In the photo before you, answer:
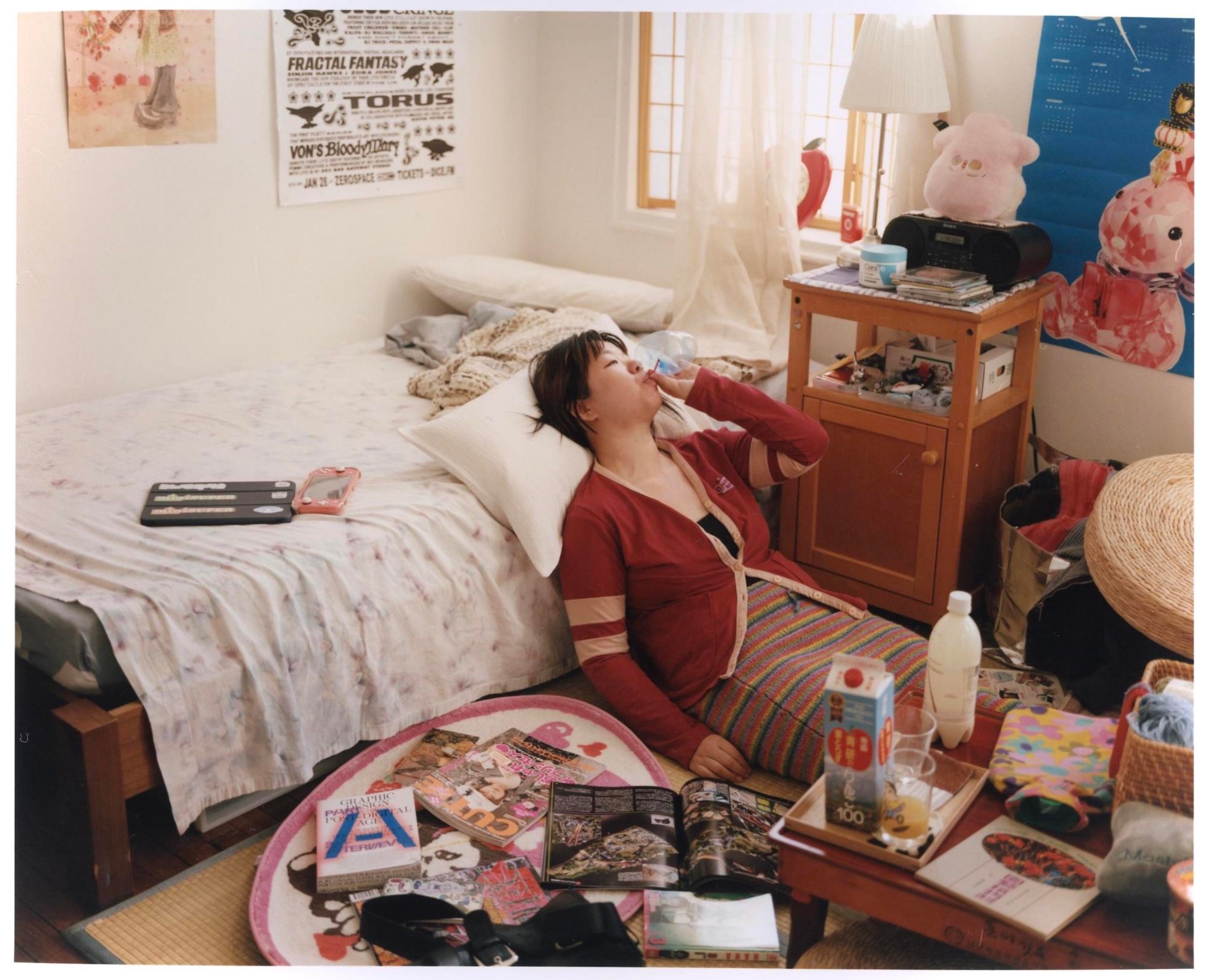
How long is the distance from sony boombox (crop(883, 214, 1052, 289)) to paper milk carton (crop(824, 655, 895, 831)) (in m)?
1.32

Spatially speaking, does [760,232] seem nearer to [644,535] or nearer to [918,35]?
[918,35]

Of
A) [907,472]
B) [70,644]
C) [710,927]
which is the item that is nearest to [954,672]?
[710,927]

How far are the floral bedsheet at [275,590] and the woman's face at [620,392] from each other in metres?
0.30

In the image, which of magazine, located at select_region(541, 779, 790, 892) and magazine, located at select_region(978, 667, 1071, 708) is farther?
magazine, located at select_region(978, 667, 1071, 708)

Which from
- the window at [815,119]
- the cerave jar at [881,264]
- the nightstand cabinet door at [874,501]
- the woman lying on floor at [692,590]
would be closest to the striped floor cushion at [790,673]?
the woman lying on floor at [692,590]

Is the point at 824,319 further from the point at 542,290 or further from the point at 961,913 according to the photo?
the point at 961,913

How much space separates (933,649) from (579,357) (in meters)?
0.94

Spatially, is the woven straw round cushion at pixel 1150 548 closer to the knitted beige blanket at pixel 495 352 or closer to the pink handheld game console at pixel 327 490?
the knitted beige blanket at pixel 495 352

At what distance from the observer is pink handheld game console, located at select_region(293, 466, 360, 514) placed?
6.93 ft

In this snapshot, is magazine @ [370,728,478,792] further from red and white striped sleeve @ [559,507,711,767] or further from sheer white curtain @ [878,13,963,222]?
sheer white curtain @ [878,13,963,222]

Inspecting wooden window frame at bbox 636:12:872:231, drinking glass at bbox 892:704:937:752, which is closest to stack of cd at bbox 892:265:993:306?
wooden window frame at bbox 636:12:872:231

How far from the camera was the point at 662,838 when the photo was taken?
71.5 inches

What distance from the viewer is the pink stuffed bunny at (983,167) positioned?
242cm

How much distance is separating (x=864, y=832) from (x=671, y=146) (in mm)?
2491
